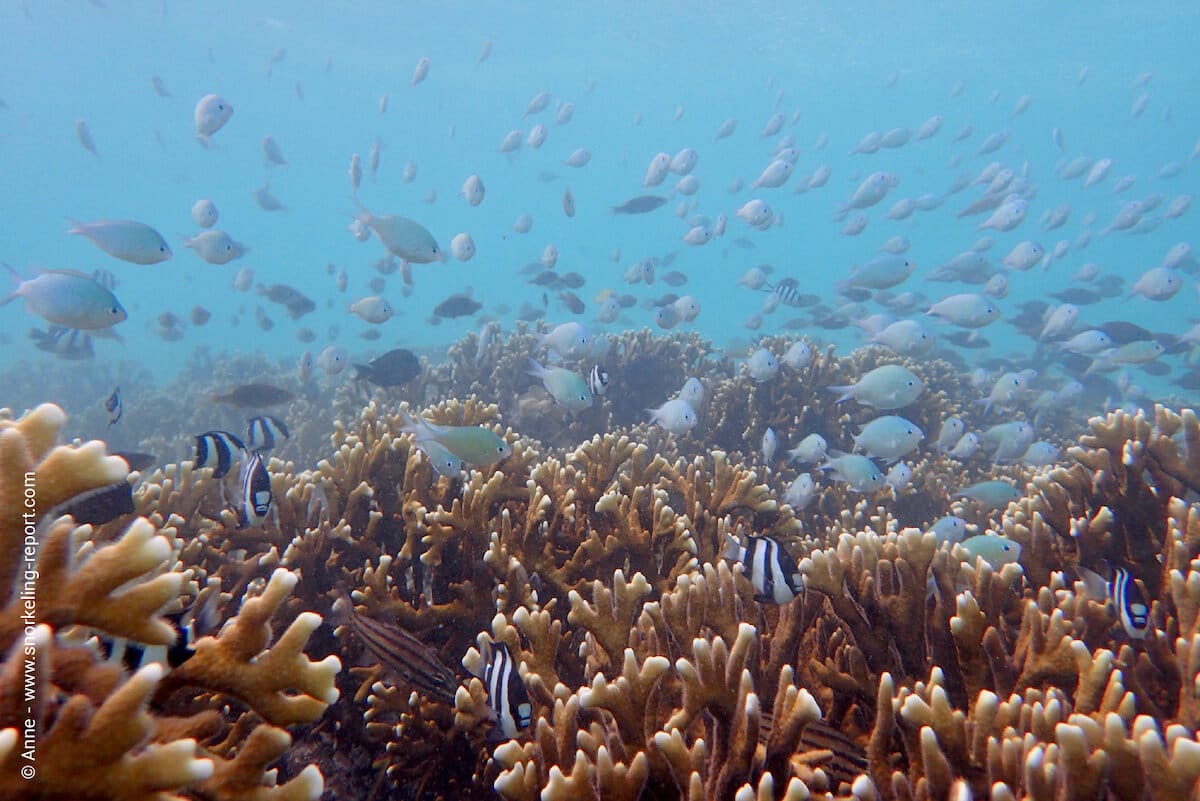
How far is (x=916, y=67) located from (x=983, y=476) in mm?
61533

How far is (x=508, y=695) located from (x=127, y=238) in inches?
317

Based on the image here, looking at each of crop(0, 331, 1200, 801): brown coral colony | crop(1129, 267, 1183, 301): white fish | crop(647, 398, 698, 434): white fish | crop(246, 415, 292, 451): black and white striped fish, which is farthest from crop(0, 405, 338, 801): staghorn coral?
crop(1129, 267, 1183, 301): white fish

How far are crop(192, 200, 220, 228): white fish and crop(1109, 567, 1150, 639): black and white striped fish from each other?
14.7 meters

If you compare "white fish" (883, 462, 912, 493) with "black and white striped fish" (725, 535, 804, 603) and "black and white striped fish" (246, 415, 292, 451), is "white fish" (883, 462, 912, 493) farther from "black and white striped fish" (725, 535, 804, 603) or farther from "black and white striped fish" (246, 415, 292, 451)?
"black and white striped fish" (246, 415, 292, 451)

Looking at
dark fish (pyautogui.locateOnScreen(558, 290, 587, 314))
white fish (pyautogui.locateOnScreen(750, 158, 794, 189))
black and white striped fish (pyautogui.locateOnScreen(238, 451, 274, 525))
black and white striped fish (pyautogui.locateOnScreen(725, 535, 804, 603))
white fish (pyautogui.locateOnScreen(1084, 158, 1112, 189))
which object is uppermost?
white fish (pyautogui.locateOnScreen(1084, 158, 1112, 189))

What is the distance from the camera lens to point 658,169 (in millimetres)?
14320

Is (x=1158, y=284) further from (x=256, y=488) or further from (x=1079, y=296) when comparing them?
(x=256, y=488)

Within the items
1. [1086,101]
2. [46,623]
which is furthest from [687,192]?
[1086,101]

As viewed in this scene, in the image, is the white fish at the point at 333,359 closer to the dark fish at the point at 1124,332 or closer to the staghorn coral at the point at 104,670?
the staghorn coral at the point at 104,670

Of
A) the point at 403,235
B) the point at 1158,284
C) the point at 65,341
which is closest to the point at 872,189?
the point at 1158,284

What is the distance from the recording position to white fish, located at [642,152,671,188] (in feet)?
46.5

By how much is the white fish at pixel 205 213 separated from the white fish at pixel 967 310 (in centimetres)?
1360

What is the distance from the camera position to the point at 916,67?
56.3m

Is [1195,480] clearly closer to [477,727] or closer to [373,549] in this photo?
[477,727]
